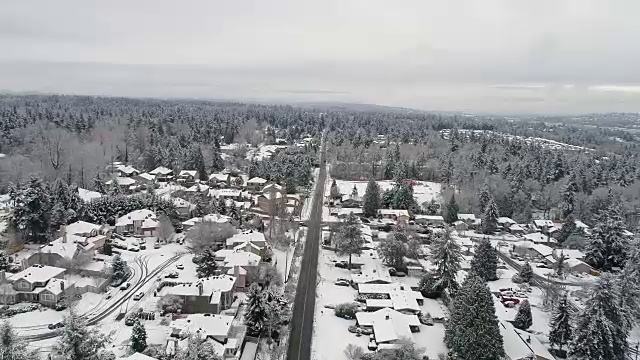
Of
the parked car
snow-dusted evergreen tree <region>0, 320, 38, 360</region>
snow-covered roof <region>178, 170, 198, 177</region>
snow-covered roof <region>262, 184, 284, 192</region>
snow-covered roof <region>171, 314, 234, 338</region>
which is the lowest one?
the parked car

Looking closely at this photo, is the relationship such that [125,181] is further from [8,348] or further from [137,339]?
[8,348]

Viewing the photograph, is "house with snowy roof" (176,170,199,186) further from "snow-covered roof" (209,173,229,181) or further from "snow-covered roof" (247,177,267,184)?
"snow-covered roof" (247,177,267,184)

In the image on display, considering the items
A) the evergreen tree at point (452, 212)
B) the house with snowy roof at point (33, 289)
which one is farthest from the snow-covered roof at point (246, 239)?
the evergreen tree at point (452, 212)

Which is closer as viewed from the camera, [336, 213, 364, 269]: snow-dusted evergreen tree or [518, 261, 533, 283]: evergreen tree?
[518, 261, 533, 283]: evergreen tree

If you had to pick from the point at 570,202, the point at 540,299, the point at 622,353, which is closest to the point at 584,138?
the point at 570,202

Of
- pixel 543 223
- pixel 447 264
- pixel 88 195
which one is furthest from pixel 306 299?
Result: pixel 543 223

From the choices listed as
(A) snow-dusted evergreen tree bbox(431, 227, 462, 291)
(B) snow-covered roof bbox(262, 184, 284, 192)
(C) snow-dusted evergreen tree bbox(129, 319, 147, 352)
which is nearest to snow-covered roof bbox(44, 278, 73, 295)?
(C) snow-dusted evergreen tree bbox(129, 319, 147, 352)
